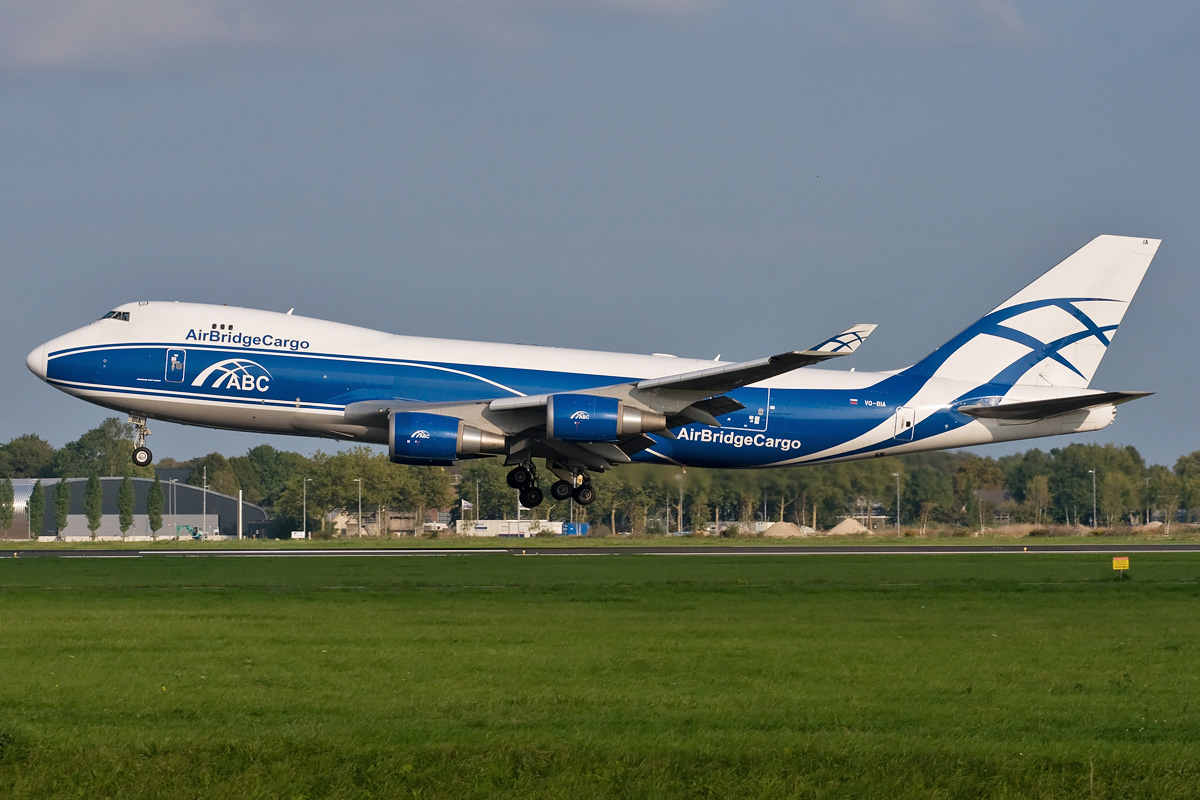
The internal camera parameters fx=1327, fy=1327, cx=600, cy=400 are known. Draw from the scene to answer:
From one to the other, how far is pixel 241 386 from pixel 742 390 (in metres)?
15.6

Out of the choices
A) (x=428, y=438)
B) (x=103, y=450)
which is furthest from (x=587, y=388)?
(x=103, y=450)

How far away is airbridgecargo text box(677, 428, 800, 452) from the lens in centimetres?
4319

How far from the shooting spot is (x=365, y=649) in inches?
730

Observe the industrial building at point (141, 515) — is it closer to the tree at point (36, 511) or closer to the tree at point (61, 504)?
the tree at point (36, 511)

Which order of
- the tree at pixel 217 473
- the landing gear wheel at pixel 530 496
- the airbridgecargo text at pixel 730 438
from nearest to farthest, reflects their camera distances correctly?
the landing gear wheel at pixel 530 496, the airbridgecargo text at pixel 730 438, the tree at pixel 217 473

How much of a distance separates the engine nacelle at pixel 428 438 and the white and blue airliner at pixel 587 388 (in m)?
0.05

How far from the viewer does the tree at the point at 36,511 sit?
9659 centimetres

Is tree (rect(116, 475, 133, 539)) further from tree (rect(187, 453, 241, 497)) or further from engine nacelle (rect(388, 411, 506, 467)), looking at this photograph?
engine nacelle (rect(388, 411, 506, 467))

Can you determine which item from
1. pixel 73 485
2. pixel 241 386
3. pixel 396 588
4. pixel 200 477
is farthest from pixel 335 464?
pixel 200 477

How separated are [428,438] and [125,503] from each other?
74.4 metres

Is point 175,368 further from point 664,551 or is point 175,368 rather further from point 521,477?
point 664,551

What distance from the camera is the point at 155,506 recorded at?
106m

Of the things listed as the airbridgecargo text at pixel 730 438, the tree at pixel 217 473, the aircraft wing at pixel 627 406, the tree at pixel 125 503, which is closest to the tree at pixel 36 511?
the tree at pixel 125 503

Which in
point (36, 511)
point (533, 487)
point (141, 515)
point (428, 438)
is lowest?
point (141, 515)
